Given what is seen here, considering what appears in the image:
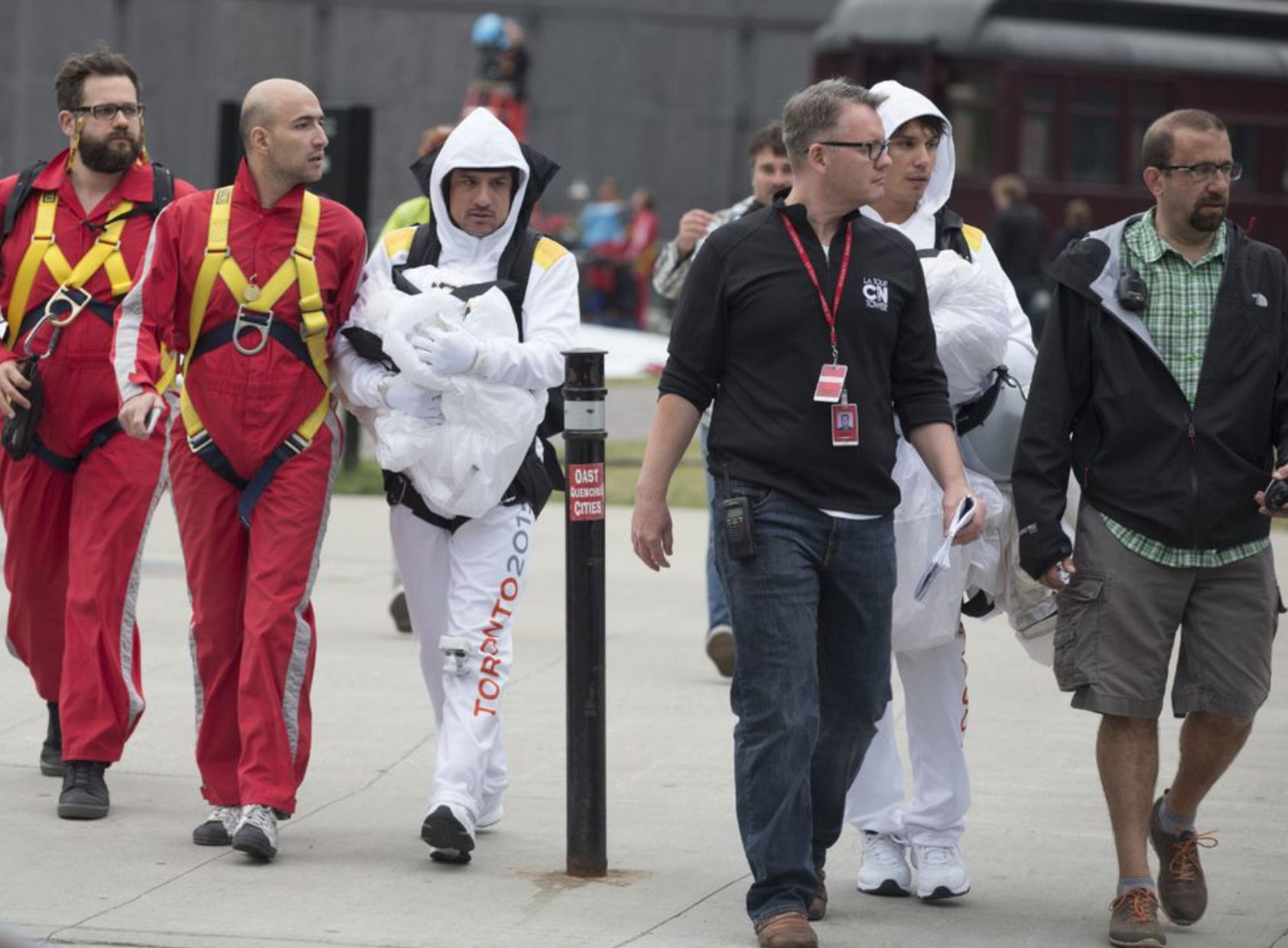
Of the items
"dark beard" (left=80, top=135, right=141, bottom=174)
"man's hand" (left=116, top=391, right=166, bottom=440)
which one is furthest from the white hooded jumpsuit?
"dark beard" (left=80, top=135, right=141, bottom=174)

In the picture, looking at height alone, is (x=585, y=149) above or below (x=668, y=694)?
above

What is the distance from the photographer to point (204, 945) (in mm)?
5426

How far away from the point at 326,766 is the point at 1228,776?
2.86 m

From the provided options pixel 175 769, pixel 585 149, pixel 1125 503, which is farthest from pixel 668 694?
pixel 585 149

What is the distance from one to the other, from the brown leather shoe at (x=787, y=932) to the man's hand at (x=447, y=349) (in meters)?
1.66

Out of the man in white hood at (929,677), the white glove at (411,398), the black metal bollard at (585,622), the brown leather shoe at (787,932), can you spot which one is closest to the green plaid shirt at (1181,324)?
the man in white hood at (929,677)

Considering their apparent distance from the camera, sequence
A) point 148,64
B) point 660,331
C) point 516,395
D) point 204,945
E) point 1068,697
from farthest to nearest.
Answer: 1. point 148,64
2. point 660,331
3. point 1068,697
4. point 516,395
5. point 204,945

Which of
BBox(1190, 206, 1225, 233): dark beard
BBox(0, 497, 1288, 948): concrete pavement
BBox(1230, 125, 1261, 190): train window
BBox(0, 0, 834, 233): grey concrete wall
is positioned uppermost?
BBox(0, 0, 834, 233): grey concrete wall

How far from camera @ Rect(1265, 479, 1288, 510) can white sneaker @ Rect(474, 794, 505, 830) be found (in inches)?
92.1

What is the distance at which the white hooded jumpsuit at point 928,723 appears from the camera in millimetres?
6074

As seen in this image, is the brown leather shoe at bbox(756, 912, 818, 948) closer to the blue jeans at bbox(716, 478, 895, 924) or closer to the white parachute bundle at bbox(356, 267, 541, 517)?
the blue jeans at bbox(716, 478, 895, 924)

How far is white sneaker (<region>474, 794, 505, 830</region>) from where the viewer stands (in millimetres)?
6633

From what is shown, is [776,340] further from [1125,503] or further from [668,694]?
[668,694]

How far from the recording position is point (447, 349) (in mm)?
6156
